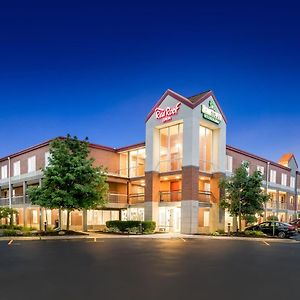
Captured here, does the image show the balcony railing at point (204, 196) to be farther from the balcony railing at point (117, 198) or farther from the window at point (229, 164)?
the balcony railing at point (117, 198)

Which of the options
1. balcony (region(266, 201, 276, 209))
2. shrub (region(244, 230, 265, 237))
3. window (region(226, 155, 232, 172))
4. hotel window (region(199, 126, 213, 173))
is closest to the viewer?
shrub (region(244, 230, 265, 237))

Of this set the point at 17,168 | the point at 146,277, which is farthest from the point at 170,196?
the point at 146,277

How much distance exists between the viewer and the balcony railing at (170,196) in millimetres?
36219

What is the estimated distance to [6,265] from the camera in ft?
42.4

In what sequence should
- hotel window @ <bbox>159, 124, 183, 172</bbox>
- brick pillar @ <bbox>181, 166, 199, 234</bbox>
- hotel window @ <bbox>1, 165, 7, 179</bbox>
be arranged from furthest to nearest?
hotel window @ <bbox>1, 165, 7, 179</bbox>, hotel window @ <bbox>159, 124, 183, 172</bbox>, brick pillar @ <bbox>181, 166, 199, 234</bbox>

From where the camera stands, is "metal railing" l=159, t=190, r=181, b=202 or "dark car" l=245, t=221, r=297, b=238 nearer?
"dark car" l=245, t=221, r=297, b=238

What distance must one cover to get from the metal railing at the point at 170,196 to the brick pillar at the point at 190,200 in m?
2.05

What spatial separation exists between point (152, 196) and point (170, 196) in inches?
74.7

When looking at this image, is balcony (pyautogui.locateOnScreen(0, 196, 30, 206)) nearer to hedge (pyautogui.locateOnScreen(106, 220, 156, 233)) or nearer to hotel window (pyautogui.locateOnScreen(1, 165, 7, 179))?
hotel window (pyautogui.locateOnScreen(1, 165, 7, 179))

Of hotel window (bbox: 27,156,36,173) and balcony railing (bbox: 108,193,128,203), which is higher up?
hotel window (bbox: 27,156,36,173)

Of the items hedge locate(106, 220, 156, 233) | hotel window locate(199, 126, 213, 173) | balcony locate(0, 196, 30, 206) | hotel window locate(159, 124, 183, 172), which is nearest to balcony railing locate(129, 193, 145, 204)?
hotel window locate(159, 124, 183, 172)

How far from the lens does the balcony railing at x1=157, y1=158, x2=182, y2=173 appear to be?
118 ft

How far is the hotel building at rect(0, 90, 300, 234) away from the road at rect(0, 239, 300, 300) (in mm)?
18527

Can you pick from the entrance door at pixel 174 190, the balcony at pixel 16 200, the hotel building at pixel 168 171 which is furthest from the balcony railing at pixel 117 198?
the balcony at pixel 16 200
